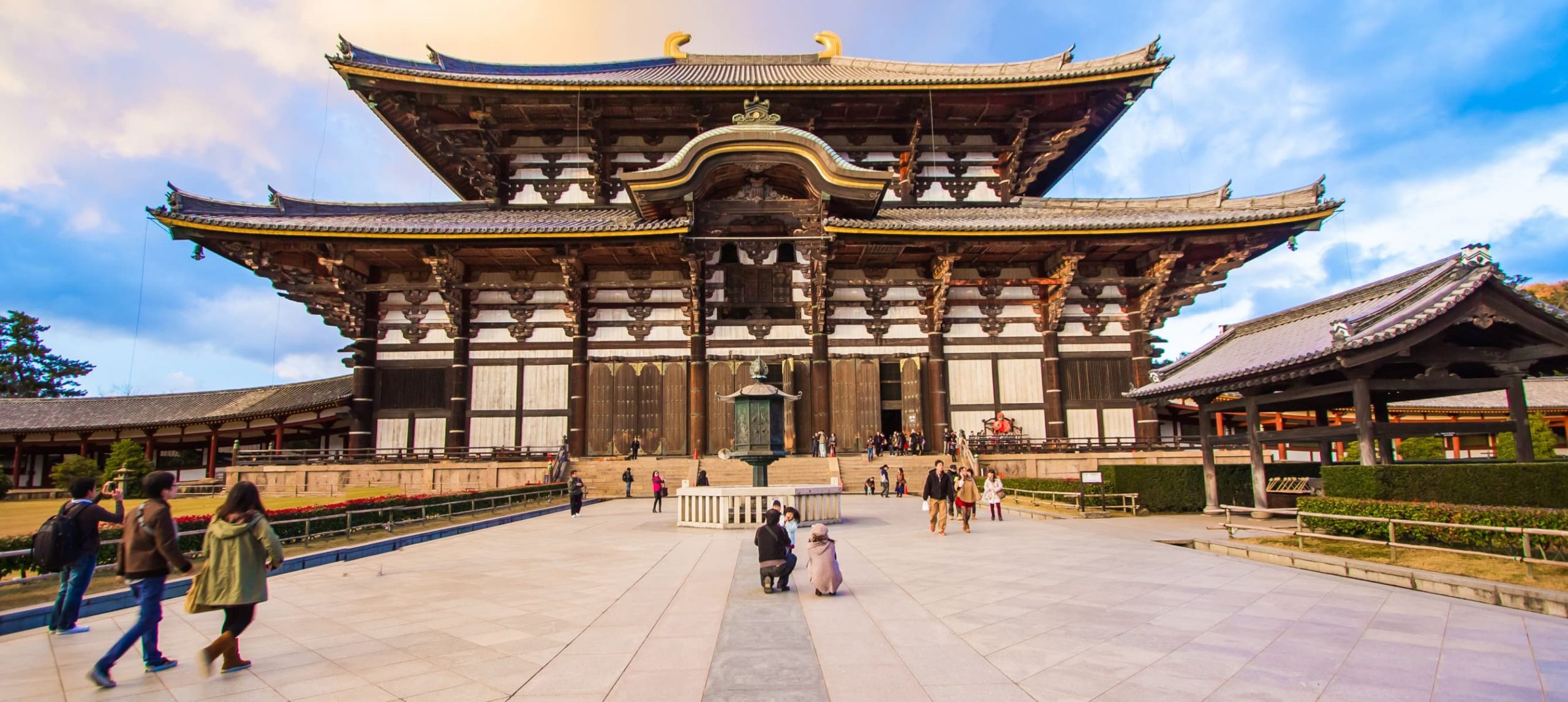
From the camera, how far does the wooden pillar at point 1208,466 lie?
17.2 m

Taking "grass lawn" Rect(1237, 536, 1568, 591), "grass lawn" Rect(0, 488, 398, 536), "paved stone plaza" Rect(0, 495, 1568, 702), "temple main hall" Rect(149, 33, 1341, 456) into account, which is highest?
"temple main hall" Rect(149, 33, 1341, 456)

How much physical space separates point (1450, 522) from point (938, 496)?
7.18 m

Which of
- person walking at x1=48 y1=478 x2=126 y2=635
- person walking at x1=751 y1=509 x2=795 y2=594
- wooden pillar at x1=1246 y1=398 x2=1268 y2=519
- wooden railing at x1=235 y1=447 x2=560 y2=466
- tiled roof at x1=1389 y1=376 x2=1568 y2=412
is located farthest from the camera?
tiled roof at x1=1389 y1=376 x2=1568 y2=412

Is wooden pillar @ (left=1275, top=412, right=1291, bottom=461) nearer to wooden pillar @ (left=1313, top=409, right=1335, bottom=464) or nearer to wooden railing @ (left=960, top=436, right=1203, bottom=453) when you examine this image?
wooden railing @ (left=960, top=436, right=1203, bottom=453)

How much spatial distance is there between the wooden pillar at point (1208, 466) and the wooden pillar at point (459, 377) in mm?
22847

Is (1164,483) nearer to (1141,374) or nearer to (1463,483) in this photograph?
(1463,483)

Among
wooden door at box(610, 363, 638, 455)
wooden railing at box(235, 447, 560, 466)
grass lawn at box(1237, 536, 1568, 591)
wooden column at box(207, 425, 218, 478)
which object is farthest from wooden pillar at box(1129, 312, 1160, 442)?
wooden column at box(207, 425, 218, 478)

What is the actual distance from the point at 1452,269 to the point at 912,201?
62.2ft

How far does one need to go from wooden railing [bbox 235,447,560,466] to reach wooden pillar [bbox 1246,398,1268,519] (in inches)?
812

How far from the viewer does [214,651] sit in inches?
225

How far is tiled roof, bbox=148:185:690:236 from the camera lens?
76.2 ft

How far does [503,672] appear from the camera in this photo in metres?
5.61

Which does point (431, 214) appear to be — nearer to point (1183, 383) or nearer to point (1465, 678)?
point (1183, 383)

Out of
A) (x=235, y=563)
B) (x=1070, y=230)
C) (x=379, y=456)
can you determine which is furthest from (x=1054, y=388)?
(x=235, y=563)
